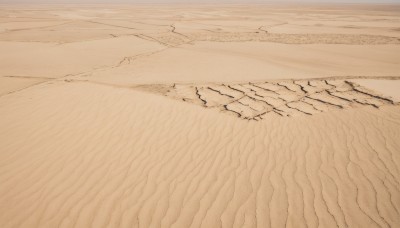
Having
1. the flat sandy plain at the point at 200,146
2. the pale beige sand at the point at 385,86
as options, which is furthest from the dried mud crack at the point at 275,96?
the pale beige sand at the point at 385,86

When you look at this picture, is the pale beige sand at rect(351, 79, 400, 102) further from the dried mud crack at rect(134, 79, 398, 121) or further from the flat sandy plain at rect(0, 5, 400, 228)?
the dried mud crack at rect(134, 79, 398, 121)

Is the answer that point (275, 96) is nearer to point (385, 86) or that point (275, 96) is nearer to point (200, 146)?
point (200, 146)

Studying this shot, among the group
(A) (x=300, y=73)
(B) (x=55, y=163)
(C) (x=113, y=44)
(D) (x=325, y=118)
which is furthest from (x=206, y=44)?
(B) (x=55, y=163)

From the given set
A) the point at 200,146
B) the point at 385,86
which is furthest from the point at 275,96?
the point at 385,86

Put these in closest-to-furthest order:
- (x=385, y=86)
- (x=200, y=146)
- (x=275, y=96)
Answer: (x=200, y=146), (x=275, y=96), (x=385, y=86)

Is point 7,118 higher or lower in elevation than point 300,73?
lower

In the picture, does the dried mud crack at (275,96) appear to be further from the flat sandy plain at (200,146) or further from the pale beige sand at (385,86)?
the pale beige sand at (385,86)

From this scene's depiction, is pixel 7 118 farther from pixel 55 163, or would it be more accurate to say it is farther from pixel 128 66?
pixel 128 66

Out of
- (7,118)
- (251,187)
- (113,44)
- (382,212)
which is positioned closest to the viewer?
(382,212)
